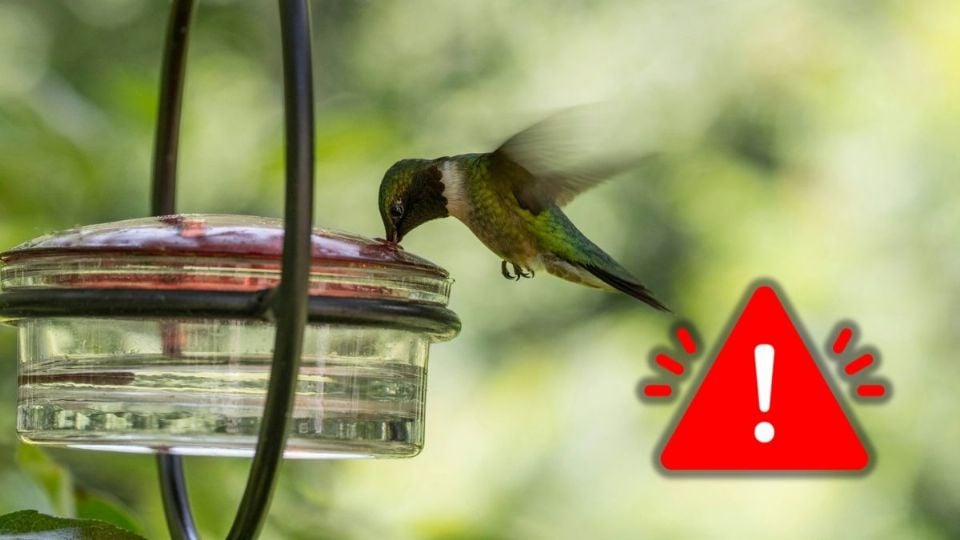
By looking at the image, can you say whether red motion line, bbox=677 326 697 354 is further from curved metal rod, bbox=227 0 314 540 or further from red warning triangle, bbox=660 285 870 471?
curved metal rod, bbox=227 0 314 540

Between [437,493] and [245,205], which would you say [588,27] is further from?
[245,205]

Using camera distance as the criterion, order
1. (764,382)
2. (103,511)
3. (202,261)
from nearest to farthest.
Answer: (202,261) → (103,511) → (764,382)

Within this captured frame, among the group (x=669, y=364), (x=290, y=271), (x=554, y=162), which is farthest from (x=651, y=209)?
(x=290, y=271)

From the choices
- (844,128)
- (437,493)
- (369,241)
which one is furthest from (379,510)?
(369,241)

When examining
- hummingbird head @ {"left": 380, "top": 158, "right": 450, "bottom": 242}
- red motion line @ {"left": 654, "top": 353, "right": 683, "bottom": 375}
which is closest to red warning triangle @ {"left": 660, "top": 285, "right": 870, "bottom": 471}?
red motion line @ {"left": 654, "top": 353, "right": 683, "bottom": 375}

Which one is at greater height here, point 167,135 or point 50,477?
point 167,135

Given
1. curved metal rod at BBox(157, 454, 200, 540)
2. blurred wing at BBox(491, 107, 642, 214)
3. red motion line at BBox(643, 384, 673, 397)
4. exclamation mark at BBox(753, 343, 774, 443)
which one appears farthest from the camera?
exclamation mark at BBox(753, 343, 774, 443)

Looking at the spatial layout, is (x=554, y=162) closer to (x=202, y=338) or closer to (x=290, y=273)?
(x=202, y=338)
